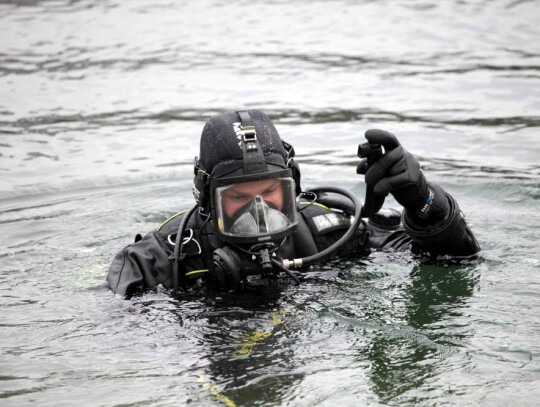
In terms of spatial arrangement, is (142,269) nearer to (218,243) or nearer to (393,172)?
(218,243)

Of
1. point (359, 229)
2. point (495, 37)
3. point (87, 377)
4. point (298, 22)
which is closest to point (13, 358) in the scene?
point (87, 377)

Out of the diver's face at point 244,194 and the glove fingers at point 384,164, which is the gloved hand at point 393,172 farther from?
the diver's face at point 244,194

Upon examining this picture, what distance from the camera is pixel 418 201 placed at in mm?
3877

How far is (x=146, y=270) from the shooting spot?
3.94 metres

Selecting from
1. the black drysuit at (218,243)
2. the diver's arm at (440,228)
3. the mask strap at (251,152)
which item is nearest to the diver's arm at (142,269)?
the black drysuit at (218,243)

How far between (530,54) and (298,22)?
4.67m

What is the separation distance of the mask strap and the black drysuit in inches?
19.4

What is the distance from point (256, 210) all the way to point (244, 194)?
110 millimetres

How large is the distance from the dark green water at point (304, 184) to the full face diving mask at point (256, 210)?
447mm

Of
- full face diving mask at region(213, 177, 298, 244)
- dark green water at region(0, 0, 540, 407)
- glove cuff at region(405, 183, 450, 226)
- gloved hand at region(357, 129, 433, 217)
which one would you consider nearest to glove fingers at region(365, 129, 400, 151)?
gloved hand at region(357, 129, 433, 217)

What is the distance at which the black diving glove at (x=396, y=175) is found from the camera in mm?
3742

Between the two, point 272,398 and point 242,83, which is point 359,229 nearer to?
point 272,398

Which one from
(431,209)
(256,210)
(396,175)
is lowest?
(431,209)

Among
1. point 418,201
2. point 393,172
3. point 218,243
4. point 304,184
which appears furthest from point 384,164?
point 304,184
